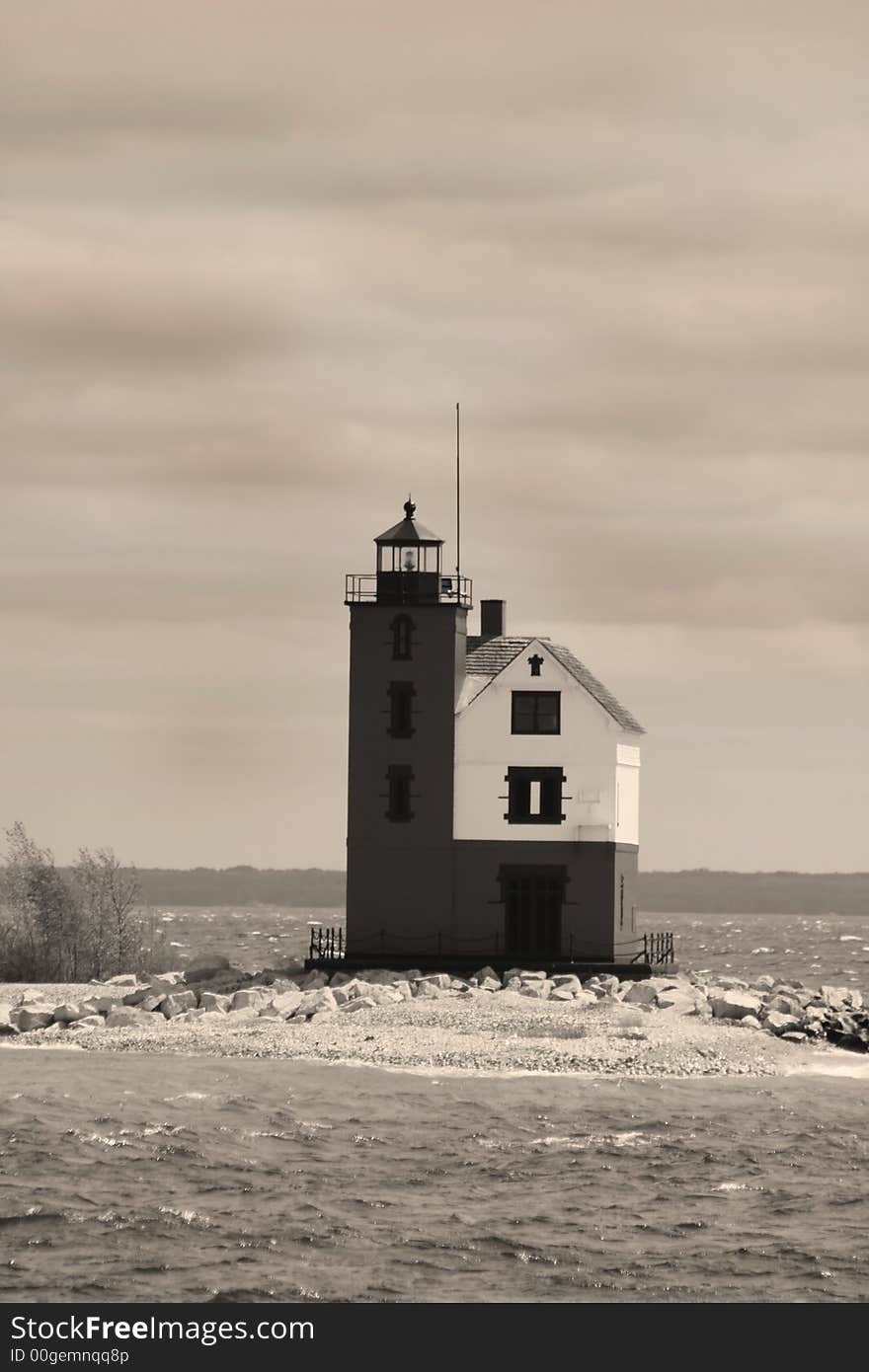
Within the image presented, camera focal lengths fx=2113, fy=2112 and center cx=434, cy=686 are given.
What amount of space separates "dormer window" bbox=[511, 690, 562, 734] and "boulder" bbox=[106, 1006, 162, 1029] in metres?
13.5

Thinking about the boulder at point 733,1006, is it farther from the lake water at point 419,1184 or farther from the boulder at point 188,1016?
the boulder at point 188,1016

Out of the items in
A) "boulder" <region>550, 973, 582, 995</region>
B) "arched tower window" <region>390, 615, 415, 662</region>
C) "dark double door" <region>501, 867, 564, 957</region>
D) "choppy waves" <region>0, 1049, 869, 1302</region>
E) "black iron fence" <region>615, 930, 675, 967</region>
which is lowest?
"choppy waves" <region>0, 1049, 869, 1302</region>

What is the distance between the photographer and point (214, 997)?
52.3 meters

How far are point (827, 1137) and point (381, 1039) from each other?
12.2 m

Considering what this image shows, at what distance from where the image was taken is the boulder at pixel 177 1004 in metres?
51.4

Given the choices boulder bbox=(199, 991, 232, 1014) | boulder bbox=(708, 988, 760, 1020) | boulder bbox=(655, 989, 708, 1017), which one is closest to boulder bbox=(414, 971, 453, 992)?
boulder bbox=(199, 991, 232, 1014)

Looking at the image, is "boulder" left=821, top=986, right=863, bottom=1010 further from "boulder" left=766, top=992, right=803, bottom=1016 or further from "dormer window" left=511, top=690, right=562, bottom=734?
"dormer window" left=511, top=690, right=562, bottom=734

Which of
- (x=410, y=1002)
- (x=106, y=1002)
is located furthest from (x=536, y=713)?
(x=106, y=1002)

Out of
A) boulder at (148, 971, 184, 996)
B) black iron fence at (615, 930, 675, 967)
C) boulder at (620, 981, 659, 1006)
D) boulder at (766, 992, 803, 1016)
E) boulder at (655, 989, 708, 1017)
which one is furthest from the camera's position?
black iron fence at (615, 930, 675, 967)

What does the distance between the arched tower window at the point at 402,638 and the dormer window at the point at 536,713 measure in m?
3.17

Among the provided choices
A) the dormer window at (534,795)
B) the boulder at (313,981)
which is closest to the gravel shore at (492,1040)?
the boulder at (313,981)

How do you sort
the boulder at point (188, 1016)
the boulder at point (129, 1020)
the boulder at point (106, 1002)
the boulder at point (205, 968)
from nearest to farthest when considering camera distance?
the boulder at point (129, 1020), the boulder at point (188, 1016), the boulder at point (106, 1002), the boulder at point (205, 968)

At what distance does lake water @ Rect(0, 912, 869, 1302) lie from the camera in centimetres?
2686
